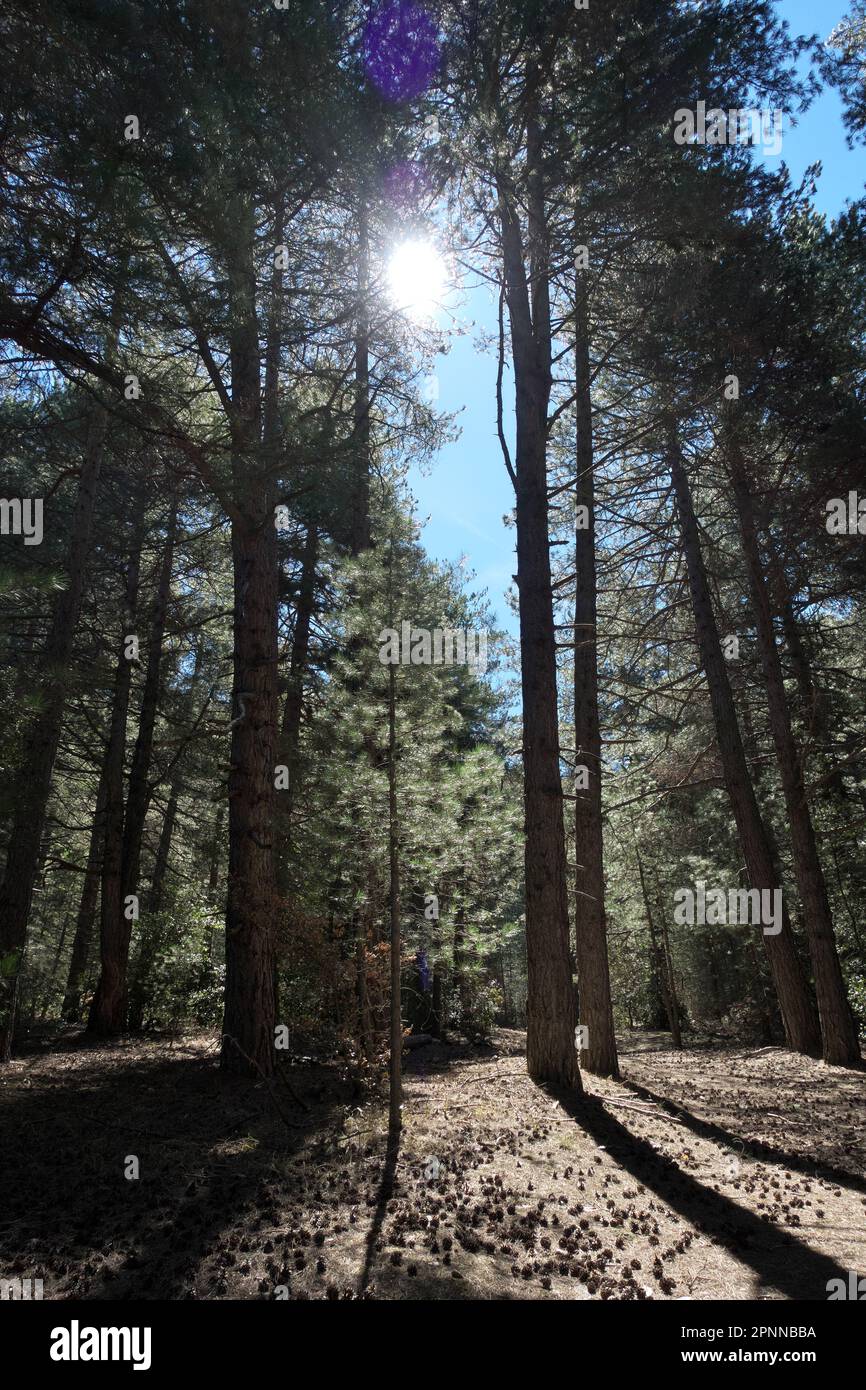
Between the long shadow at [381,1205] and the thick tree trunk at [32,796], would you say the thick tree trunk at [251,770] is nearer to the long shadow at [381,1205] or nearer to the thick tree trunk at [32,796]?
the long shadow at [381,1205]

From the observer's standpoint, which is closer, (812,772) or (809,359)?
(809,359)

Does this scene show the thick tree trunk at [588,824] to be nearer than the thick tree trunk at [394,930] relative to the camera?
No

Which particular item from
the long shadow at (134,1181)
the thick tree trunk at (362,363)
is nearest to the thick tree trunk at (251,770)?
the long shadow at (134,1181)

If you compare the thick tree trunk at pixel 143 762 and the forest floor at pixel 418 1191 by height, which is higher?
the thick tree trunk at pixel 143 762

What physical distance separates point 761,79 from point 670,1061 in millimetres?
14218

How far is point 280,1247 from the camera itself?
3.64 metres

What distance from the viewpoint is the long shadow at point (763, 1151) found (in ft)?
18.4

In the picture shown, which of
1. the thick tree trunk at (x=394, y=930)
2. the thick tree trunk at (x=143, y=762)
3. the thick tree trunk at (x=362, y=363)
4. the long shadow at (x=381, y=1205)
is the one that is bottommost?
the long shadow at (x=381, y=1205)

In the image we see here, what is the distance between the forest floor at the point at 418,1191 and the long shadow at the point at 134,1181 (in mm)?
17

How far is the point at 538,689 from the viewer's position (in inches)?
335

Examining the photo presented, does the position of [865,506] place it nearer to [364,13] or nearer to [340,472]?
[340,472]

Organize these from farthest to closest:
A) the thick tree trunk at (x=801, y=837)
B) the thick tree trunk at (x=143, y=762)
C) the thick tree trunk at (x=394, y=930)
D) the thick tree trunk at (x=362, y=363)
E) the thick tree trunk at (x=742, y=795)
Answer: the thick tree trunk at (x=143, y=762) → the thick tree trunk at (x=742, y=795) → the thick tree trunk at (x=801, y=837) → the thick tree trunk at (x=362, y=363) → the thick tree trunk at (x=394, y=930)

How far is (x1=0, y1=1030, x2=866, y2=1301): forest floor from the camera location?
3.45 meters
